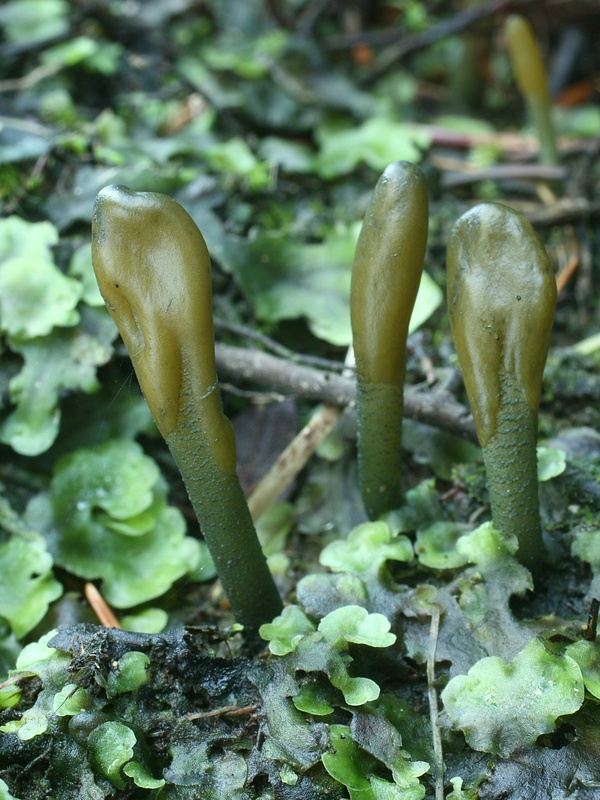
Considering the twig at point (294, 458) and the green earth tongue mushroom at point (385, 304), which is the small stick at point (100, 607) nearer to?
the twig at point (294, 458)

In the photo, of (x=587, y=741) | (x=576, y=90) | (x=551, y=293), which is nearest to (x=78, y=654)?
(x=587, y=741)

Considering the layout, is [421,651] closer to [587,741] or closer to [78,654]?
[587,741]

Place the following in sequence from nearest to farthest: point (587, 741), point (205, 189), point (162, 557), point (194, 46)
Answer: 1. point (587, 741)
2. point (162, 557)
3. point (205, 189)
4. point (194, 46)

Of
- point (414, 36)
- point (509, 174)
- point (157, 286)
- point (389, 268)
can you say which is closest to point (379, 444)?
point (389, 268)

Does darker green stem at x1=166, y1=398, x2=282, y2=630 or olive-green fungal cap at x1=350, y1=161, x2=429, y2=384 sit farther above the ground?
olive-green fungal cap at x1=350, y1=161, x2=429, y2=384

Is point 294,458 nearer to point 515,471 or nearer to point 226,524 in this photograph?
point 226,524

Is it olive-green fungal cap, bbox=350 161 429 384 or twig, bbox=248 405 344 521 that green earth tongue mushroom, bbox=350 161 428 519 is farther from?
twig, bbox=248 405 344 521

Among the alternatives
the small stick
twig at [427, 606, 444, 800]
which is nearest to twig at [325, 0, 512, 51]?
the small stick
